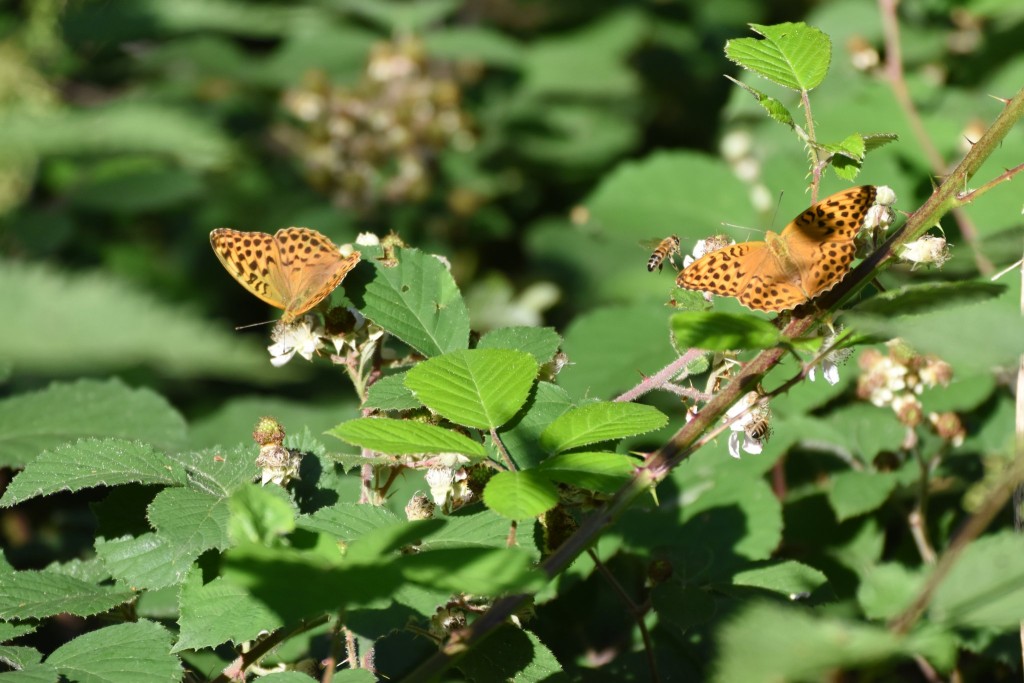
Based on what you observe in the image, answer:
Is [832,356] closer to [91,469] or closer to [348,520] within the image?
[348,520]

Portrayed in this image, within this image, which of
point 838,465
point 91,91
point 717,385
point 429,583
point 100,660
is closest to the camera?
point 429,583

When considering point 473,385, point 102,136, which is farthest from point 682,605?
point 102,136

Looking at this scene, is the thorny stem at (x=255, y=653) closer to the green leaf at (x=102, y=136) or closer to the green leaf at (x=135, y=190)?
the green leaf at (x=102, y=136)

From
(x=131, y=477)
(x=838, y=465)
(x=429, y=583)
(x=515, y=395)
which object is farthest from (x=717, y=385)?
(x=838, y=465)

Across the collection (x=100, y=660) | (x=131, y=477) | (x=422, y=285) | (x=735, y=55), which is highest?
(x=735, y=55)

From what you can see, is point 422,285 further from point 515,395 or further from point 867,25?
point 867,25

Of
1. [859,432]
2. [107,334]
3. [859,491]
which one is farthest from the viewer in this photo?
[859,432]
